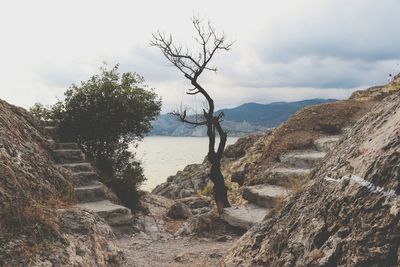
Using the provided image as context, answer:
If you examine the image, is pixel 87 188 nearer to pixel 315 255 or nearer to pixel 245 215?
pixel 245 215

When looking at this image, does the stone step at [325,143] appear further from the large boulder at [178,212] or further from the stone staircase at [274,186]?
the large boulder at [178,212]

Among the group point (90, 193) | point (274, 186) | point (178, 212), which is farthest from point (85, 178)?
point (274, 186)

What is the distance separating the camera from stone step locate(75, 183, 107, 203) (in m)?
13.3

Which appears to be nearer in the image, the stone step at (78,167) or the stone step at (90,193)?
the stone step at (90,193)

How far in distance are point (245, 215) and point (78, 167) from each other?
20.4 ft

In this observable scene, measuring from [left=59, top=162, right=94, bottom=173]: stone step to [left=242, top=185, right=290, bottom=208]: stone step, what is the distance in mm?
5616

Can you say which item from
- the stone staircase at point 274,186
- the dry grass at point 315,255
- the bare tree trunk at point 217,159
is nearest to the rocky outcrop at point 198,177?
the stone staircase at point 274,186

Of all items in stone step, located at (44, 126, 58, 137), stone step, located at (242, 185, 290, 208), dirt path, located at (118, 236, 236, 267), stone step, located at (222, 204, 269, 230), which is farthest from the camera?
stone step, located at (44, 126, 58, 137)

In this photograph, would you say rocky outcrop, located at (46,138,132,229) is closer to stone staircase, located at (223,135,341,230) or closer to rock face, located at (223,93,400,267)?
stone staircase, located at (223,135,341,230)

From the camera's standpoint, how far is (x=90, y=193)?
13.6 meters

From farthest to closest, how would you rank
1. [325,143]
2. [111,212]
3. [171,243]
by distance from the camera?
[325,143], [111,212], [171,243]

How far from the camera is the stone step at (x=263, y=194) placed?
41.0 ft

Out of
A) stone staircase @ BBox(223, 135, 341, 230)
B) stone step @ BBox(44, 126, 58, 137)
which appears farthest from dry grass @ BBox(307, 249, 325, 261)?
stone step @ BBox(44, 126, 58, 137)

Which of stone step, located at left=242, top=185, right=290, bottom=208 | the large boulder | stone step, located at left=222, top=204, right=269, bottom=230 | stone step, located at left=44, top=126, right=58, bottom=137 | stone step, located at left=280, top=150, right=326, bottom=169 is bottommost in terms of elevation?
the large boulder
